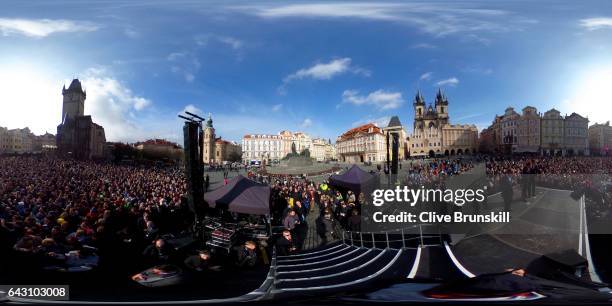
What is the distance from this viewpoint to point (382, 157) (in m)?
2.07

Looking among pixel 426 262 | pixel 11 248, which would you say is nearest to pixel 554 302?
pixel 426 262

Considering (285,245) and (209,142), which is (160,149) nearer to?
(209,142)

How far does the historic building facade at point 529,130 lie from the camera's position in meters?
1.45

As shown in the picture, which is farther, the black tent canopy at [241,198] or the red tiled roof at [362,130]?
the black tent canopy at [241,198]

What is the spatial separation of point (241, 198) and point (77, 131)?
129cm

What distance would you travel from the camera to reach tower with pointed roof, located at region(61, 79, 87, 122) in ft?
4.59

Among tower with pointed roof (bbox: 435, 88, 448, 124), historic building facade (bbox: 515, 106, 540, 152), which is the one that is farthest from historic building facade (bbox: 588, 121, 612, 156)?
tower with pointed roof (bbox: 435, 88, 448, 124)

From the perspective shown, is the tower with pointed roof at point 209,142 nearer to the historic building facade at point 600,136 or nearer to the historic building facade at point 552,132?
the historic building facade at point 552,132

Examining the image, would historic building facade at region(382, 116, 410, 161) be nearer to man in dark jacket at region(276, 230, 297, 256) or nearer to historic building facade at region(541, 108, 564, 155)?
historic building facade at region(541, 108, 564, 155)

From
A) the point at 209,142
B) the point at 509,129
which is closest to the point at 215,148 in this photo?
the point at 209,142

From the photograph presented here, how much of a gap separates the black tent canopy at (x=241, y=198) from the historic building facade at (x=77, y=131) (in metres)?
0.94

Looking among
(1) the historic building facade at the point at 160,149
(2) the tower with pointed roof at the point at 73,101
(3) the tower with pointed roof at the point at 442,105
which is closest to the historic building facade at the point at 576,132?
(3) the tower with pointed roof at the point at 442,105

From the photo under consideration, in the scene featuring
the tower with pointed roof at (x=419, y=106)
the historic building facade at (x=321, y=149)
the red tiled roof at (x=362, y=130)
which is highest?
the tower with pointed roof at (x=419, y=106)

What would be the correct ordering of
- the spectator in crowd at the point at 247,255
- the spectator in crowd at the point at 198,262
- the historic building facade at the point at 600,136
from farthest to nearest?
the historic building facade at the point at 600,136
the spectator in crowd at the point at 247,255
the spectator in crowd at the point at 198,262
